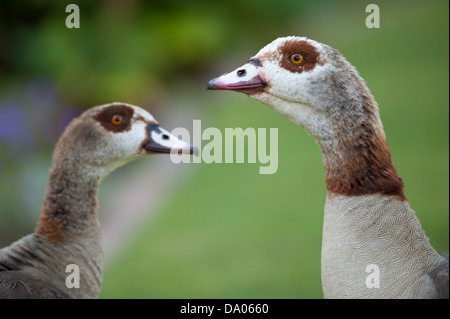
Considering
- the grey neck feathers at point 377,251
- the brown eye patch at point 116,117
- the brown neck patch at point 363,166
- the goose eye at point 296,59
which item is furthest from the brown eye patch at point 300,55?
the brown eye patch at point 116,117

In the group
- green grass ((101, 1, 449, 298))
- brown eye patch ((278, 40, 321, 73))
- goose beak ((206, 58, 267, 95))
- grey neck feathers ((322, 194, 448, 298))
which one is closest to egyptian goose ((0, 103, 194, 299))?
goose beak ((206, 58, 267, 95))

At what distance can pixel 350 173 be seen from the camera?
157cm

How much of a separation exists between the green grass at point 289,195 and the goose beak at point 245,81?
1381mm

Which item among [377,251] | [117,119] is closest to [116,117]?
[117,119]

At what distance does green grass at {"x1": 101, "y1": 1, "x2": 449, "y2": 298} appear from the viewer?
326 cm

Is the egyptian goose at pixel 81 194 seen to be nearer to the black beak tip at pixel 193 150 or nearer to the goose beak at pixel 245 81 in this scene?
the black beak tip at pixel 193 150

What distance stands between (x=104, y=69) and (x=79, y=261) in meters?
2.32

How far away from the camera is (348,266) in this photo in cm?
154

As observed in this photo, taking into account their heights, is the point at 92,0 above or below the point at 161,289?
above

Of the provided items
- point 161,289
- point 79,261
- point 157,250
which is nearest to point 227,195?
point 157,250

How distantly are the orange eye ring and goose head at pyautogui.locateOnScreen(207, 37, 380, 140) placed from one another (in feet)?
1.82

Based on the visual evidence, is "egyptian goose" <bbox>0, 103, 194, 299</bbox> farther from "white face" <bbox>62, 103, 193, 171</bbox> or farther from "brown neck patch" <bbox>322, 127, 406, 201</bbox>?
"brown neck patch" <bbox>322, 127, 406, 201</bbox>

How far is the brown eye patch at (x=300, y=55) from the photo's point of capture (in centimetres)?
157

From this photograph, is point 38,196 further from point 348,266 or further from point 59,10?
point 348,266
